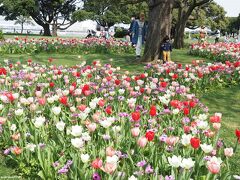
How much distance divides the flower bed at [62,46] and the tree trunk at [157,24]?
5.71 metres

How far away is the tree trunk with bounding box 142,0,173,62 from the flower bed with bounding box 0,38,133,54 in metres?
5.71

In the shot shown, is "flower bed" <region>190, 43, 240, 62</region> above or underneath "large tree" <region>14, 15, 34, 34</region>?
underneath

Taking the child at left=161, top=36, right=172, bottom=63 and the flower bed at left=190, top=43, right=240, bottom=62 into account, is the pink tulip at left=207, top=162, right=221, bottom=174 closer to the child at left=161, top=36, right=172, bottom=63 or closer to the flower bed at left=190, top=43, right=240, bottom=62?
the child at left=161, top=36, right=172, bottom=63

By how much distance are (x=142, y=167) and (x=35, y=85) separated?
14.3ft

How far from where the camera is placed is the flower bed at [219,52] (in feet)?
53.0

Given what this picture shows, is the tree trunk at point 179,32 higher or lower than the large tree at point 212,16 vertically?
lower

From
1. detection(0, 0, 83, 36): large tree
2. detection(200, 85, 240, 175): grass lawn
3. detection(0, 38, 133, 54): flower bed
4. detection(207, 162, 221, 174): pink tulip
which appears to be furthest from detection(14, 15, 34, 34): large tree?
detection(207, 162, 221, 174): pink tulip

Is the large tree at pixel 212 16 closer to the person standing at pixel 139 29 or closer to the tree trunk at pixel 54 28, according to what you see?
the tree trunk at pixel 54 28

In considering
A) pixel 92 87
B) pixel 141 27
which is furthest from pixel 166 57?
pixel 92 87

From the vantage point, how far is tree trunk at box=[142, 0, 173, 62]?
46.4 feet

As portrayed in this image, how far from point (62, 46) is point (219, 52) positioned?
26.3 ft

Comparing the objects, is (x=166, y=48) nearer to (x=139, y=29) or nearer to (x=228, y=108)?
(x=139, y=29)

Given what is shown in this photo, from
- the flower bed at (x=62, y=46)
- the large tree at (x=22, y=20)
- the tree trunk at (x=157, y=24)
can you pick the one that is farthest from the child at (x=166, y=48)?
the large tree at (x=22, y=20)

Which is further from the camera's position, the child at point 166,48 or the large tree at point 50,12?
the large tree at point 50,12
